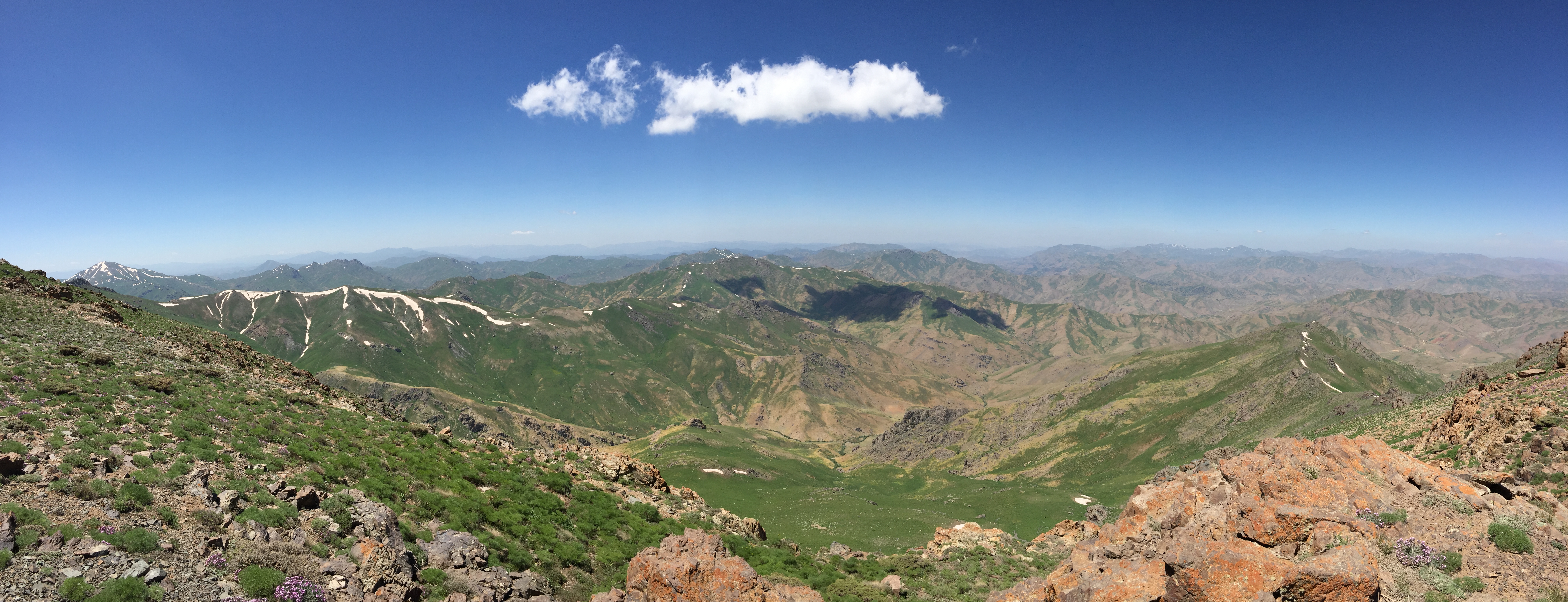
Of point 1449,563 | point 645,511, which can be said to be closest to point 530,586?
point 645,511

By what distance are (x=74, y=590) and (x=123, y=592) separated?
2.57 ft

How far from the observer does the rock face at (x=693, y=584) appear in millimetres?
16312

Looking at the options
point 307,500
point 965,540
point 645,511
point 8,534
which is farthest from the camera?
point 965,540

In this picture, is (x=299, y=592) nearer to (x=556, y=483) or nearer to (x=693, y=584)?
(x=693, y=584)

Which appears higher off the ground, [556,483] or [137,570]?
[137,570]

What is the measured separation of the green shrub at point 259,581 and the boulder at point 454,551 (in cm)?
406

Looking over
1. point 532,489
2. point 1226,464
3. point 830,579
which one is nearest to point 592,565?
point 532,489

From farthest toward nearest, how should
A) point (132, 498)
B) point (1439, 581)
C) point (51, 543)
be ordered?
point (132, 498) < point (1439, 581) < point (51, 543)

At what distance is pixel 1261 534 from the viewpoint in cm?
1652

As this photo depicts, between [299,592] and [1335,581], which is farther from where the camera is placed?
[1335,581]

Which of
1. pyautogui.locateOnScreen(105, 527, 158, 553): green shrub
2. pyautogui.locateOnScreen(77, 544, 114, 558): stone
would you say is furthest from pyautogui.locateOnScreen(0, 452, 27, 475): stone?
pyautogui.locateOnScreen(77, 544, 114, 558): stone

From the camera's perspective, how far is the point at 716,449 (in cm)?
16575

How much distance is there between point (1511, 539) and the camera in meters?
15.1

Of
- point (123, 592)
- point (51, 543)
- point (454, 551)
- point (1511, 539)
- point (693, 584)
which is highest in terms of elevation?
point (51, 543)
